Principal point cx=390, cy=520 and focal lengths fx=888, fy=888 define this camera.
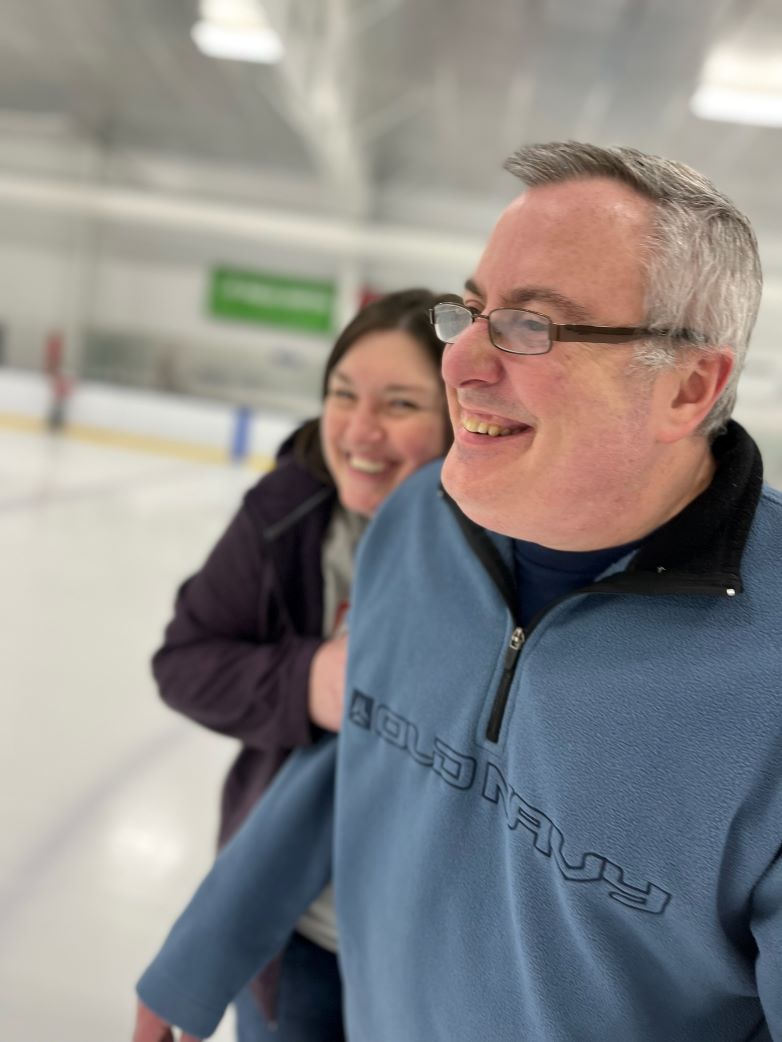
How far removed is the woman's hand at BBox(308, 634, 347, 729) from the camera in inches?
47.2

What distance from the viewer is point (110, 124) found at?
1432 centimetres

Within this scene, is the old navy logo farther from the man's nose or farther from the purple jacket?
A: the man's nose

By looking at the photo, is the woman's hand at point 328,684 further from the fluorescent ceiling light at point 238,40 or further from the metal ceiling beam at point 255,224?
the metal ceiling beam at point 255,224

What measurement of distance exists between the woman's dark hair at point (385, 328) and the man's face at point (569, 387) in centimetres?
51

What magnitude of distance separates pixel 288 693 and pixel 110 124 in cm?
1530

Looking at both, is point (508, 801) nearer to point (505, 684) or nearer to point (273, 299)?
point (505, 684)

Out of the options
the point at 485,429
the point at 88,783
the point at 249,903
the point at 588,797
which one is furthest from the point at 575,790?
the point at 88,783

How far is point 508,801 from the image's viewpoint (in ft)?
2.87

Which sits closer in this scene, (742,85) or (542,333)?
(542,333)

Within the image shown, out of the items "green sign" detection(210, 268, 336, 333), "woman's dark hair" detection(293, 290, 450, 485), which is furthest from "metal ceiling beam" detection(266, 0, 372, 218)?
"woman's dark hair" detection(293, 290, 450, 485)

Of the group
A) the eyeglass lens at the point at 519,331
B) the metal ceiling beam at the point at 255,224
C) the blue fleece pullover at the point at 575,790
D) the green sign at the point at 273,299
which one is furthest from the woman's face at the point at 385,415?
the green sign at the point at 273,299

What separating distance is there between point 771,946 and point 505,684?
0.32 metres

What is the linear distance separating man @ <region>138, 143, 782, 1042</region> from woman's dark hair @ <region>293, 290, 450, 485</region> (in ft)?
1.44

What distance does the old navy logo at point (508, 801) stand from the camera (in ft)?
2.56
